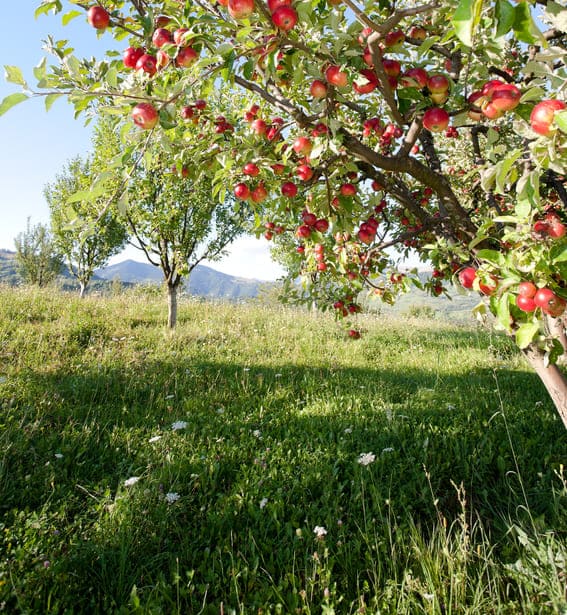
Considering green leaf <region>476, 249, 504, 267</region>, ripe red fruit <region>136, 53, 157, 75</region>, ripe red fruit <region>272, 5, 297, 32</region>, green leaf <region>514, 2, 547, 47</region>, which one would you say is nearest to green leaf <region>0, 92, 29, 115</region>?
ripe red fruit <region>136, 53, 157, 75</region>

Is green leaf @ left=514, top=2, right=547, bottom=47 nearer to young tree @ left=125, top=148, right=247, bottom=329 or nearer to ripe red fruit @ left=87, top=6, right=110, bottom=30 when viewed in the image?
ripe red fruit @ left=87, top=6, right=110, bottom=30

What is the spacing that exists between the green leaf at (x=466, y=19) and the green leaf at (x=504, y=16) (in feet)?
0.50

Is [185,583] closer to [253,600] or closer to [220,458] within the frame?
[253,600]

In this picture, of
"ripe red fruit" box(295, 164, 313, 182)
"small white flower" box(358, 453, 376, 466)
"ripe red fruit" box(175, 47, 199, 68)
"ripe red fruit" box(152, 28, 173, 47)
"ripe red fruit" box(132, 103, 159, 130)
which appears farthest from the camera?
"small white flower" box(358, 453, 376, 466)

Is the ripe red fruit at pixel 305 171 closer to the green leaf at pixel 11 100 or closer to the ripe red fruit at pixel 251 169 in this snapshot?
the ripe red fruit at pixel 251 169

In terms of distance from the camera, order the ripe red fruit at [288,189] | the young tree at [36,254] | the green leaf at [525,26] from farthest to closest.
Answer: the young tree at [36,254] → the ripe red fruit at [288,189] → the green leaf at [525,26]

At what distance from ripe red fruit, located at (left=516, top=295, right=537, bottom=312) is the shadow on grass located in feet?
3.86

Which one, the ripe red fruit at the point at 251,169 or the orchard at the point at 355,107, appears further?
the ripe red fruit at the point at 251,169

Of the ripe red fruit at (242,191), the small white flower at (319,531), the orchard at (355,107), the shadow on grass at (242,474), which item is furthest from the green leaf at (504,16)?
the small white flower at (319,531)

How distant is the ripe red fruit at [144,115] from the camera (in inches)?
58.9

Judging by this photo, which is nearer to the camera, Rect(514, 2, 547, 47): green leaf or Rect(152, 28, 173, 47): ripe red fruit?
Rect(514, 2, 547, 47): green leaf

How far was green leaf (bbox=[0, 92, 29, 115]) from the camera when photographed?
1.40 m

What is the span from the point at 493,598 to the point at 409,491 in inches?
39.5

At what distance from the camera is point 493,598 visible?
1.73 metres
